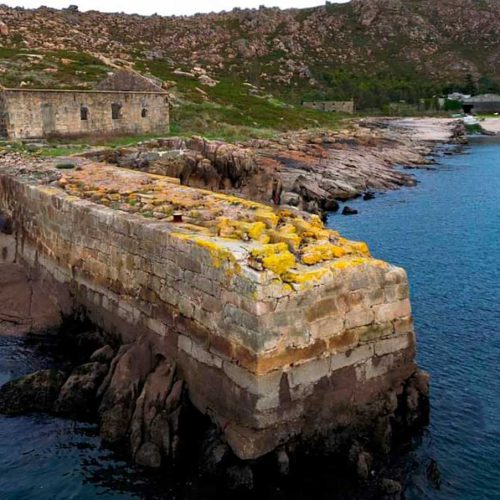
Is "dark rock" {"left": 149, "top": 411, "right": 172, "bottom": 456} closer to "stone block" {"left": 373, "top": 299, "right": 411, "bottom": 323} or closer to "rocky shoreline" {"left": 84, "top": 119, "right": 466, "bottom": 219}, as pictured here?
"stone block" {"left": 373, "top": 299, "right": 411, "bottom": 323}

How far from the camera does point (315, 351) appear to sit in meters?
11.6

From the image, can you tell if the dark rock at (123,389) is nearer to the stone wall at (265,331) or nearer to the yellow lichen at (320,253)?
the stone wall at (265,331)

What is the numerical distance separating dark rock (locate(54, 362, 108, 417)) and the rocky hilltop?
73.7 meters

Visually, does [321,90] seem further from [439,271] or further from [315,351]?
[315,351]

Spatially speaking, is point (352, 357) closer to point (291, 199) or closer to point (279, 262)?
point (279, 262)

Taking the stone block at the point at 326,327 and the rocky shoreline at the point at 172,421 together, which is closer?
the rocky shoreline at the point at 172,421

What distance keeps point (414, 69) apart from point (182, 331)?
15405cm

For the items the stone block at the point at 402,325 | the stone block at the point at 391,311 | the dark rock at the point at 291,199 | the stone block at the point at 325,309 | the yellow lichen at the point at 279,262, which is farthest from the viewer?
the dark rock at the point at 291,199

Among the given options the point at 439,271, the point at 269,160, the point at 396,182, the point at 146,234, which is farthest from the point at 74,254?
the point at 396,182

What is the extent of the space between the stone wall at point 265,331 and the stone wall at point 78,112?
70.5ft

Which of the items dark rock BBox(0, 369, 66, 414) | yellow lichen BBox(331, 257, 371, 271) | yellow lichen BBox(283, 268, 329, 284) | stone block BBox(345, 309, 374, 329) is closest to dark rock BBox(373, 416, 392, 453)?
stone block BBox(345, 309, 374, 329)

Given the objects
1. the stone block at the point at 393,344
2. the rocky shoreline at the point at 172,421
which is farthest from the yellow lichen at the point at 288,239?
the rocky shoreline at the point at 172,421

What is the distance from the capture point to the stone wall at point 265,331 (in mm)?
11055

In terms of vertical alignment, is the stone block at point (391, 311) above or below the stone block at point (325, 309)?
below
